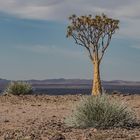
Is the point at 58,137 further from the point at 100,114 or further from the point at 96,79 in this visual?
the point at 96,79

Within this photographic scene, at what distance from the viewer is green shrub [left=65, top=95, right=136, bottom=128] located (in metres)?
16.1

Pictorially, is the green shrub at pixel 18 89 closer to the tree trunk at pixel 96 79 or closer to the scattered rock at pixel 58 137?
the tree trunk at pixel 96 79

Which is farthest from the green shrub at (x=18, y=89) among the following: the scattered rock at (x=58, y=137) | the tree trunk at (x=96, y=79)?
the scattered rock at (x=58, y=137)

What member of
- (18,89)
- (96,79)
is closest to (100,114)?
(96,79)

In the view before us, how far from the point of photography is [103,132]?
15039 mm

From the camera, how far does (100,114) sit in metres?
16.3

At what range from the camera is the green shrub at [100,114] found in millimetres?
16109

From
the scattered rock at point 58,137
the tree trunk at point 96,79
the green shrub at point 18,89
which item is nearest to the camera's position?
the scattered rock at point 58,137

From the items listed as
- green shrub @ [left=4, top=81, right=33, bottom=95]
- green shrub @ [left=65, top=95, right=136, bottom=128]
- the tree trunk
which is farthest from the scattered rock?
green shrub @ [left=4, top=81, right=33, bottom=95]

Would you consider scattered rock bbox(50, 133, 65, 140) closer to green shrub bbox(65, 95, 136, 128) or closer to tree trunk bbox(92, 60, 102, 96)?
green shrub bbox(65, 95, 136, 128)

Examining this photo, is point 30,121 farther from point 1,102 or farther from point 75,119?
point 1,102

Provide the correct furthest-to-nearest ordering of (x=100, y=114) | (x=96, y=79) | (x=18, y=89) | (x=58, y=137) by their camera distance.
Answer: (x=96, y=79)
(x=18, y=89)
(x=100, y=114)
(x=58, y=137)

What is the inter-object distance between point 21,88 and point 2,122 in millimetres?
18783

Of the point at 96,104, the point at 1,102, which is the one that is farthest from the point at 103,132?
the point at 1,102
